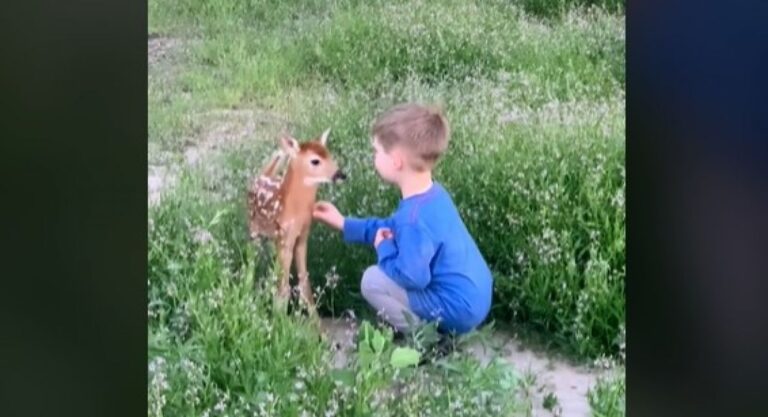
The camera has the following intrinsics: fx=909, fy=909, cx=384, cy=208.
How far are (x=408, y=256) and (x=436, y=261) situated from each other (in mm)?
67

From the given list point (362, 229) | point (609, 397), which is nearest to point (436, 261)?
point (362, 229)

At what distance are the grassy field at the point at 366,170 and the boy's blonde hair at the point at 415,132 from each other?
28 mm

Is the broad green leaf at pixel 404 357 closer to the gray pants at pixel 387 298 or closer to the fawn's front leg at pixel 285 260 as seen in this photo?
the gray pants at pixel 387 298

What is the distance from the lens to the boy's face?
2.19 meters

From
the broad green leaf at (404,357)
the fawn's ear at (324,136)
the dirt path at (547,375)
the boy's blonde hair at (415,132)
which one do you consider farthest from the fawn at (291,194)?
the dirt path at (547,375)

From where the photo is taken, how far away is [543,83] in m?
2.17

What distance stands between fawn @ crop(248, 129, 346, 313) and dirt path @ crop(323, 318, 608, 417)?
50cm

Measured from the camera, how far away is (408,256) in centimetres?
215

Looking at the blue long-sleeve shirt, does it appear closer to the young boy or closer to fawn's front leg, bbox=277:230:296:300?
the young boy

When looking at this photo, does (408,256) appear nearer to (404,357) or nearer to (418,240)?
(418,240)

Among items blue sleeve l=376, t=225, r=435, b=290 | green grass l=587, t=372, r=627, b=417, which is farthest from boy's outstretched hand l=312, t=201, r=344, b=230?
green grass l=587, t=372, r=627, b=417
